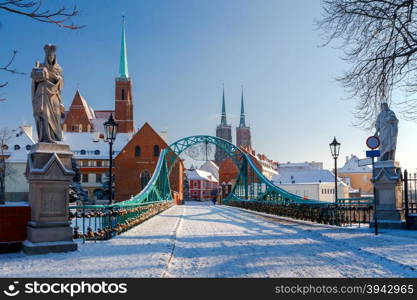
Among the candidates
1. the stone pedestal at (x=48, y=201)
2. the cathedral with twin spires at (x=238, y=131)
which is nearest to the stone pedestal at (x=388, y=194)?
the stone pedestal at (x=48, y=201)

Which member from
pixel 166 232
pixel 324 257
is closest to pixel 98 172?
pixel 166 232

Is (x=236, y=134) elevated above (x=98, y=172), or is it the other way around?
(x=236, y=134)

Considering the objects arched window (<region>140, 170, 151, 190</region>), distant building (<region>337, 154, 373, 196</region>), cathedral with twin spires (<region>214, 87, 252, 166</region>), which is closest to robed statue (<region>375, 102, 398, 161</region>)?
arched window (<region>140, 170, 151, 190</region>)

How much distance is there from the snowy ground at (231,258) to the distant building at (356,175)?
281ft

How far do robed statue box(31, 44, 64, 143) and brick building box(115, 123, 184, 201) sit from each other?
1816 inches

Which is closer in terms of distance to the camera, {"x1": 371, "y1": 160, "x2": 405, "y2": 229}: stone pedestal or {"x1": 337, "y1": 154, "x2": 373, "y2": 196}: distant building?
{"x1": 371, "y1": 160, "x2": 405, "y2": 229}: stone pedestal

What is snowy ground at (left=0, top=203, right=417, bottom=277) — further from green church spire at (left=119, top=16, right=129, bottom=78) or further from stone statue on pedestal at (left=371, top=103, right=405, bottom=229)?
green church spire at (left=119, top=16, right=129, bottom=78)

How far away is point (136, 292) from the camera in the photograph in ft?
17.2

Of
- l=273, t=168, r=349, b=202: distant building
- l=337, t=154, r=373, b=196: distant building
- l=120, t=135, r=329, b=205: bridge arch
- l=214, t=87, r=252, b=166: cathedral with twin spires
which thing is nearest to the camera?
l=120, t=135, r=329, b=205: bridge arch

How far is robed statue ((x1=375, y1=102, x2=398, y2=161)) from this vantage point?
42.7ft

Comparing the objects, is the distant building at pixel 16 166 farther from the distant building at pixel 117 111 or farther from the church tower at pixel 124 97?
the church tower at pixel 124 97

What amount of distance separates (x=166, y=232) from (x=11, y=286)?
23.7 feet

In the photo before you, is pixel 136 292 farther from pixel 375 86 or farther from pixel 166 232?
pixel 375 86

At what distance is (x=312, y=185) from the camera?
71875 millimetres
